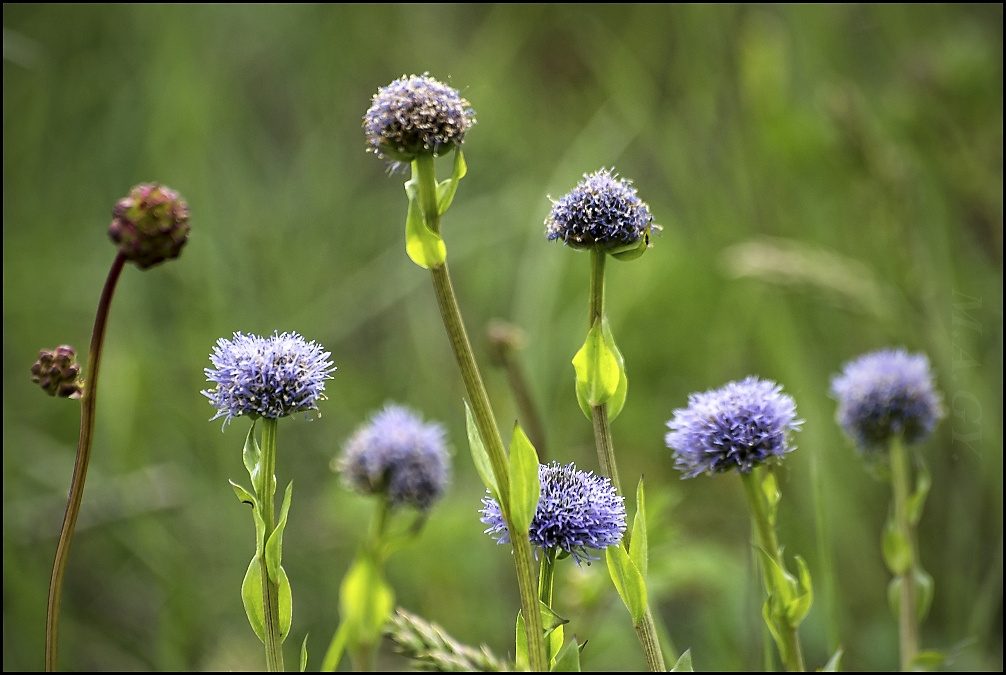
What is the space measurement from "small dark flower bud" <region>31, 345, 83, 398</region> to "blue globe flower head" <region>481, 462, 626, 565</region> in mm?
431

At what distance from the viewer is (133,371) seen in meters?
2.29

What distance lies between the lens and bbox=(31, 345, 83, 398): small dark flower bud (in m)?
0.87

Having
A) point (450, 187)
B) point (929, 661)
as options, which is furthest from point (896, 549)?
point (450, 187)

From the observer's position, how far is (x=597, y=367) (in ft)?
3.10

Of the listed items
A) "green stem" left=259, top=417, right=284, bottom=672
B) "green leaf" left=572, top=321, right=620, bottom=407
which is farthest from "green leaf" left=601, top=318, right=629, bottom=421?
"green stem" left=259, top=417, right=284, bottom=672

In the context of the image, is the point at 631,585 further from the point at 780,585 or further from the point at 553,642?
the point at 780,585

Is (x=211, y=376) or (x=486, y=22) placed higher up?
(x=486, y=22)

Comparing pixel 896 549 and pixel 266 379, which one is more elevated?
pixel 266 379

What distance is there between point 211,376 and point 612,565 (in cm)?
47

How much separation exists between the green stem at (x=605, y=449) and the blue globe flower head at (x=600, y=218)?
0.03 meters

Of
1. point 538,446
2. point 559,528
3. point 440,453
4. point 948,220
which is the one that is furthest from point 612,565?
point 948,220

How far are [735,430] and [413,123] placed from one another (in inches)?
20.8

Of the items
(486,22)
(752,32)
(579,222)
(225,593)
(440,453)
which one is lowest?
(225,593)

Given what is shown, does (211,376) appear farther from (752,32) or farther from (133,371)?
(752,32)
